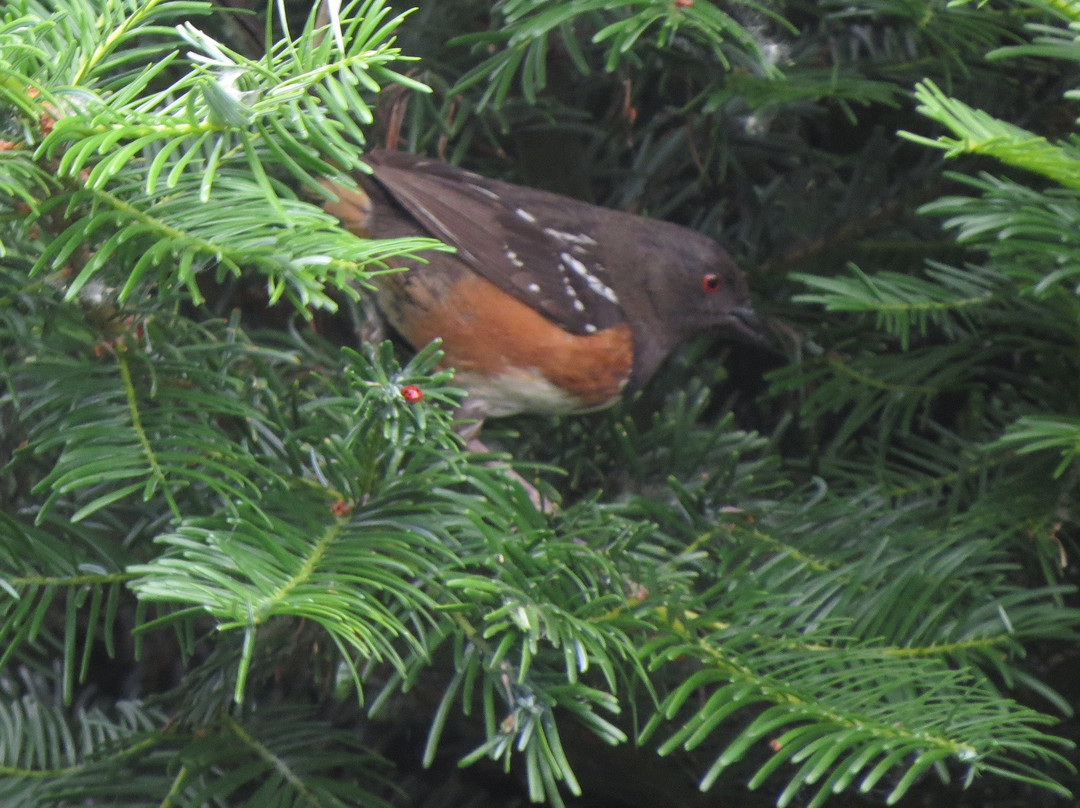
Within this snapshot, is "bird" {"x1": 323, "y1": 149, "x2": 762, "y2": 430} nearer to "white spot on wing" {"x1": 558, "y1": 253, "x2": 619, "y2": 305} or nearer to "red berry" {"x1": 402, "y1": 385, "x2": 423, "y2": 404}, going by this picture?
"white spot on wing" {"x1": 558, "y1": 253, "x2": 619, "y2": 305}

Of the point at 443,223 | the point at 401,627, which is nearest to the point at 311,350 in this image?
the point at 443,223

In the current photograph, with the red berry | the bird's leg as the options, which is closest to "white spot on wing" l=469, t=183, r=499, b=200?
the bird's leg

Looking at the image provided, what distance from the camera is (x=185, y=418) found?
80 cm

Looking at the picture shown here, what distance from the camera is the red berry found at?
0.71 meters

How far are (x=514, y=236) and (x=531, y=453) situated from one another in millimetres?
372

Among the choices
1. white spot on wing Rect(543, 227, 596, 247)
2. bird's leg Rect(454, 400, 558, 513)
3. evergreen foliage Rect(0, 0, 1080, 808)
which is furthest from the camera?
white spot on wing Rect(543, 227, 596, 247)

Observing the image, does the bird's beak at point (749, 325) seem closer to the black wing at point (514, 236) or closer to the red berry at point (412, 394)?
the black wing at point (514, 236)

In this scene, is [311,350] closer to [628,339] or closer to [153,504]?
[153,504]

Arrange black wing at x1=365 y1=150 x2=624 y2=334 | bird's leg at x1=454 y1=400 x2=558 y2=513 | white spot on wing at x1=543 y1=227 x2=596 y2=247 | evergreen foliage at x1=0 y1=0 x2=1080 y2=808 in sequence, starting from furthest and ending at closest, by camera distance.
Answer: white spot on wing at x1=543 y1=227 x2=596 y2=247
black wing at x1=365 y1=150 x2=624 y2=334
bird's leg at x1=454 y1=400 x2=558 y2=513
evergreen foliage at x1=0 y1=0 x2=1080 y2=808

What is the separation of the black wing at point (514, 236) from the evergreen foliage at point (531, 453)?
2.5 inches

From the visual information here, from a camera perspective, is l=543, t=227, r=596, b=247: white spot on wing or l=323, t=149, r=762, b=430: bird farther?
l=543, t=227, r=596, b=247: white spot on wing

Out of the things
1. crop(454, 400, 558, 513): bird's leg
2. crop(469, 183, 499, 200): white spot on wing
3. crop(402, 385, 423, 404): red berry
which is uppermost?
crop(402, 385, 423, 404): red berry

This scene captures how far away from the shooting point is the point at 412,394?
715 millimetres

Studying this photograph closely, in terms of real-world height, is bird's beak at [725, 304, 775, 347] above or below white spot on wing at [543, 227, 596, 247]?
below
